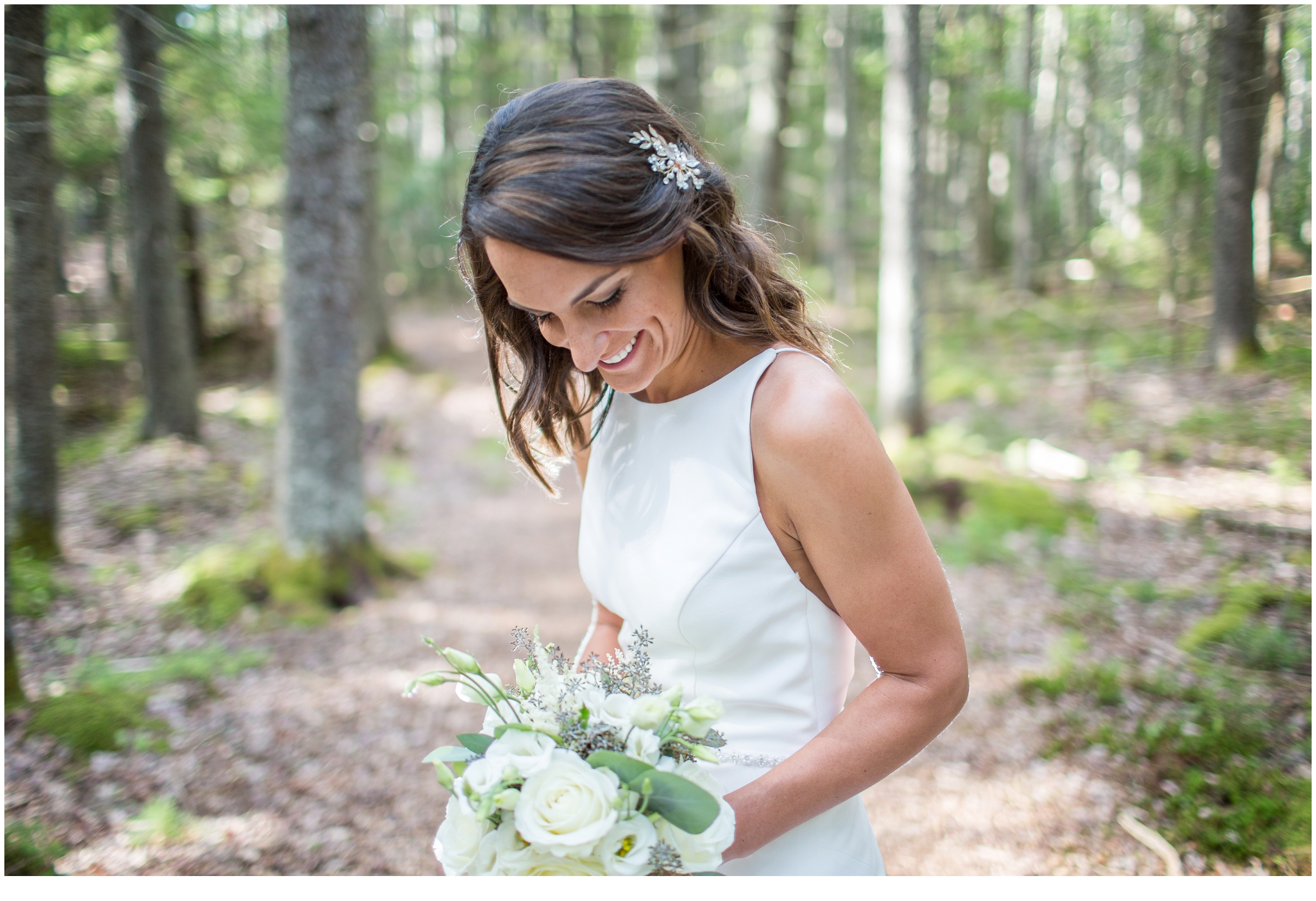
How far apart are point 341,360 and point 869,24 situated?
1854cm

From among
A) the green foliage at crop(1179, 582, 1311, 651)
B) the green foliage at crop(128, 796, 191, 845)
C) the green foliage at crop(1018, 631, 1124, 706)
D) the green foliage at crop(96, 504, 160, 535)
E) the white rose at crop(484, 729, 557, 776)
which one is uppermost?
the white rose at crop(484, 729, 557, 776)

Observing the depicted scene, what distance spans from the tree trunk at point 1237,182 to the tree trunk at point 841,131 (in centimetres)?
822

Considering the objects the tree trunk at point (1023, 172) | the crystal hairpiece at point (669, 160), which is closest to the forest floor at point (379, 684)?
the crystal hairpiece at point (669, 160)

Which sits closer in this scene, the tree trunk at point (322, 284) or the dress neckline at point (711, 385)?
the dress neckline at point (711, 385)

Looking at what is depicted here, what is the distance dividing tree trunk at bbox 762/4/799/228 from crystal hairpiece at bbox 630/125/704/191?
42.3 feet

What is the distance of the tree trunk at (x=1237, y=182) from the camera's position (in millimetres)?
7773

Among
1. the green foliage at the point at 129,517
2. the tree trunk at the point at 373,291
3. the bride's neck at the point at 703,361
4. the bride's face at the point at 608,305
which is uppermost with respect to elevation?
the tree trunk at the point at 373,291

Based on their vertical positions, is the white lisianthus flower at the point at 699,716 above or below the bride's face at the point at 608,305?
below

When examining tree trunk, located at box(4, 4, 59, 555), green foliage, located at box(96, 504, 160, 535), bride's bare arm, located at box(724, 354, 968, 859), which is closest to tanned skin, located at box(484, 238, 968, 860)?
bride's bare arm, located at box(724, 354, 968, 859)

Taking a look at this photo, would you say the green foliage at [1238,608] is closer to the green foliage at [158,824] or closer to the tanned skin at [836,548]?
the tanned skin at [836,548]

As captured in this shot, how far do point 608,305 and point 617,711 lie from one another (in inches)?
28.9

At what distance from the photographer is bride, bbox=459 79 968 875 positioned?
4.43 ft

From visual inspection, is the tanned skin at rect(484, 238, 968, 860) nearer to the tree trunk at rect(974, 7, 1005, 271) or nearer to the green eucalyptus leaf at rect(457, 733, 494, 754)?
the green eucalyptus leaf at rect(457, 733, 494, 754)

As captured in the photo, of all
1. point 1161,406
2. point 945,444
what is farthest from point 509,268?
point 1161,406
